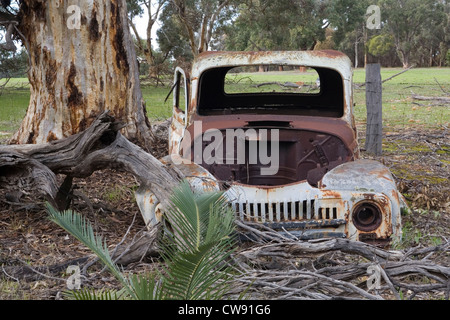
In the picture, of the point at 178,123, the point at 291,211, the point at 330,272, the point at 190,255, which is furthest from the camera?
the point at 178,123

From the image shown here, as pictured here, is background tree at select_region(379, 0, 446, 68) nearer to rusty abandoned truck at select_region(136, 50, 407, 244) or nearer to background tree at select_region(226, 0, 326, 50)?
background tree at select_region(226, 0, 326, 50)

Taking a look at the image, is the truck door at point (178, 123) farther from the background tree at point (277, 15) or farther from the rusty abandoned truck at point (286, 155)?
the background tree at point (277, 15)

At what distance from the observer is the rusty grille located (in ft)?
14.8

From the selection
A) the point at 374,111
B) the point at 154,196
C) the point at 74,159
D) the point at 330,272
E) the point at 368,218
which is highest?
the point at 374,111

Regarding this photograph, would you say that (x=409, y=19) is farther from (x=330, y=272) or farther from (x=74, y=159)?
(x=330, y=272)

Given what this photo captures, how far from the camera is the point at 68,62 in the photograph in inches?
288

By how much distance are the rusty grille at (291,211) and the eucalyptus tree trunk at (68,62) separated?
3.24 meters

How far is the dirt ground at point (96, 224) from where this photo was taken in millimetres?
3895

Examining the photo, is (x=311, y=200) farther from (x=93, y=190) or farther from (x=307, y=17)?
(x=307, y=17)

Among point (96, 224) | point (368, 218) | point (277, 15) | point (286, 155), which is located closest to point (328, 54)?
point (286, 155)

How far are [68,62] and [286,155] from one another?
3.22 metres

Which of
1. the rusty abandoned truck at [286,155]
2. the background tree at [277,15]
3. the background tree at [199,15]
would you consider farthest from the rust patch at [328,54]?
the background tree at [199,15]

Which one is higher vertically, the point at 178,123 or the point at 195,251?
the point at 178,123
